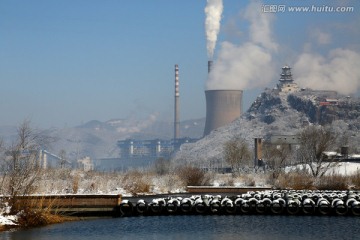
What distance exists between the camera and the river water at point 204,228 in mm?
Result: 29609

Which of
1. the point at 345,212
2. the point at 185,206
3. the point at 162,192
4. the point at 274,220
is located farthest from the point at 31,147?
the point at 162,192

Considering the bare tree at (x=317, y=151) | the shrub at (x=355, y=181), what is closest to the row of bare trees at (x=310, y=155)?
the bare tree at (x=317, y=151)

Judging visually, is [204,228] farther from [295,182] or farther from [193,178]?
[193,178]

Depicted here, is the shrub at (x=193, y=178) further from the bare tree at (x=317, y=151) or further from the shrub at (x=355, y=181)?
the shrub at (x=355, y=181)

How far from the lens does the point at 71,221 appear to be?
34.9m

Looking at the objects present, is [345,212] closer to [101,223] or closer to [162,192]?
[101,223]

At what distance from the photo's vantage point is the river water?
2961cm

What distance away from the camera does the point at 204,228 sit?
32344 millimetres

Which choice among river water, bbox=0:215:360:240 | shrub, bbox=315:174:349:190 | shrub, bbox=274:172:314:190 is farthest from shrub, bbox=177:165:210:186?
river water, bbox=0:215:360:240

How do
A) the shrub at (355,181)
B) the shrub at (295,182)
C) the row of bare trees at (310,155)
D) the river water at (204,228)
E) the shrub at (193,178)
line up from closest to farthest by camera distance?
the river water at (204,228), the shrub at (295,182), the shrub at (355,181), the shrub at (193,178), the row of bare trees at (310,155)

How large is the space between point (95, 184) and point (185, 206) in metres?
17.4

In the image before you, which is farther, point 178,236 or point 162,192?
point 162,192

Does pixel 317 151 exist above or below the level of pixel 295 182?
above

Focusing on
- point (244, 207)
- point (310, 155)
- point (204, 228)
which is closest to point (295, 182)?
point (310, 155)
